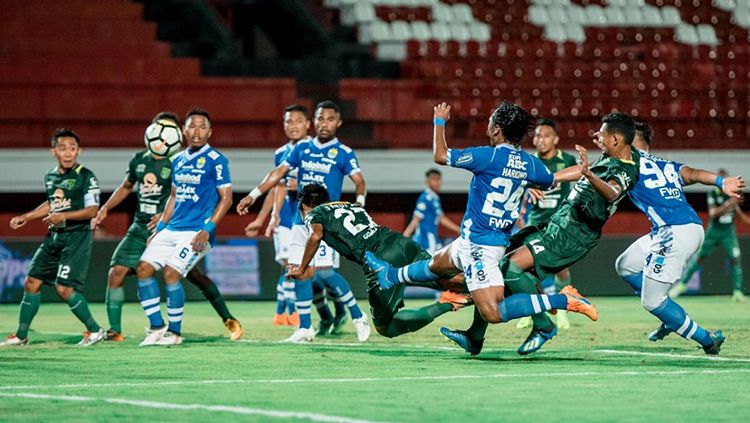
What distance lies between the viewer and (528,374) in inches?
345

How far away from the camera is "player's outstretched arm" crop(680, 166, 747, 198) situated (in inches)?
389

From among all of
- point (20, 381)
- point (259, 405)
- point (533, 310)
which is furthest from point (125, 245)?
point (259, 405)

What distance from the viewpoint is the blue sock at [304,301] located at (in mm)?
12227

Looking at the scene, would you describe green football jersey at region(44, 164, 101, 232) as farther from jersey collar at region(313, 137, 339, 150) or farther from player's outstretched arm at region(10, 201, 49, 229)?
jersey collar at region(313, 137, 339, 150)

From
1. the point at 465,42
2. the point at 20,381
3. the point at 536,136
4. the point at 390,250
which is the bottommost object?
the point at 20,381

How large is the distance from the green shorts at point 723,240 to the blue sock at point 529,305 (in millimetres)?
10830

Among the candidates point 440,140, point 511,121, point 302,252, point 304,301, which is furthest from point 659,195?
point 302,252

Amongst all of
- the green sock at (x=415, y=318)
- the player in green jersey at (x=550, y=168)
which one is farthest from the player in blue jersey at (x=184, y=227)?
the player in green jersey at (x=550, y=168)

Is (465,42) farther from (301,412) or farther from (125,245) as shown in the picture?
(301,412)

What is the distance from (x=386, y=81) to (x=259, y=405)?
17.0 meters

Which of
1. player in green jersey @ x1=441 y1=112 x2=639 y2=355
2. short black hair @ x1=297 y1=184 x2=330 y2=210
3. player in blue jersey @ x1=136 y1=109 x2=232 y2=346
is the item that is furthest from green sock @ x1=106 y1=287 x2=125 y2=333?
player in green jersey @ x1=441 y1=112 x2=639 y2=355

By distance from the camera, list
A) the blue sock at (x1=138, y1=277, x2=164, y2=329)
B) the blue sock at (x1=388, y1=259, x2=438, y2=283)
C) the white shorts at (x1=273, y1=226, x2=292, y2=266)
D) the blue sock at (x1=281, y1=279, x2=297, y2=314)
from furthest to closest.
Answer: the blue sock at (x1=281, y1=279, x2=297, y2=314), the white shorts at (x1=273, y1=226, x2=292, y2=266), the blue sock at (x1=138, y1=277, x2=164, y2=329), the blue sock at (x1=388, y1=259, x2=438, y2=283)

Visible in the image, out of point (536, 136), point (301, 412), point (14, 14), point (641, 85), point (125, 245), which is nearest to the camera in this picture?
point (301, 412)

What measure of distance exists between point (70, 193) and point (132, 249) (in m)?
0.80
